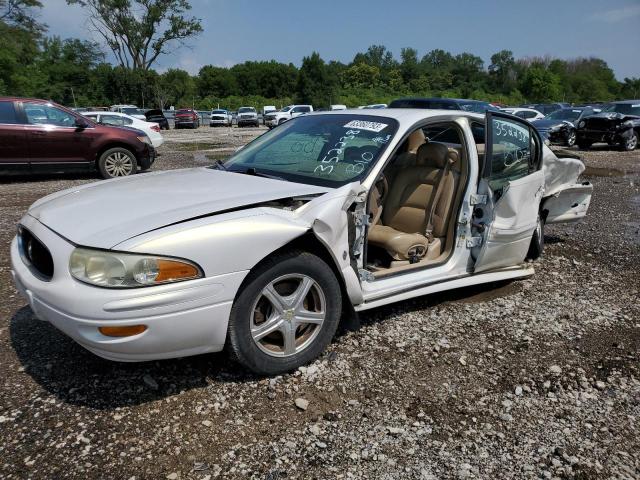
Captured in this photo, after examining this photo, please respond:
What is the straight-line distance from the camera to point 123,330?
7.54ft

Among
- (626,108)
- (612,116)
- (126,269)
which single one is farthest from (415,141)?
Answer: (626,108)

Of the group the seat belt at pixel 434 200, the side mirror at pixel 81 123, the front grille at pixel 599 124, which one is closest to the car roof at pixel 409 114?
the seat belt at pixel 434 200

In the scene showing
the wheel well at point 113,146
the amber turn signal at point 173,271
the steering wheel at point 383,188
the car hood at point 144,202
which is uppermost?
the car hood at point 144,202

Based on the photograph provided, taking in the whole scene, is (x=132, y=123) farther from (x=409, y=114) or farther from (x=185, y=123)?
(x=185, y=123)

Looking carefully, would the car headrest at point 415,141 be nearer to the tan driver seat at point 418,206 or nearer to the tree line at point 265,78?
the tan driver seat at point 418,206

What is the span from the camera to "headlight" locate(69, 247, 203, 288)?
2.31m

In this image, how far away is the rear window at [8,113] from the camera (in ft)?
30.1

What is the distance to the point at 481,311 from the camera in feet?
12.7

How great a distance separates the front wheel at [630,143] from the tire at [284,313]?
701 inches

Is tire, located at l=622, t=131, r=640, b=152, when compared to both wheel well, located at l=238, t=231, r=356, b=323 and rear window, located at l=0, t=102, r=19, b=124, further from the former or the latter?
rear window, located at l=0, t=102, r=19, b=124

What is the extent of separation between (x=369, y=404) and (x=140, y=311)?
127 cm

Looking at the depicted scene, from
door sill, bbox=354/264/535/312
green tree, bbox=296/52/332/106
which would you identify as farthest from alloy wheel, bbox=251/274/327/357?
green tree, bbox=296/52/332/106

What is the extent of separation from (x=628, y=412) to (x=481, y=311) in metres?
1.33

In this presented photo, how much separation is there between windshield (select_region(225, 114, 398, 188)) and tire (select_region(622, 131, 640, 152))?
16774 millimetres
